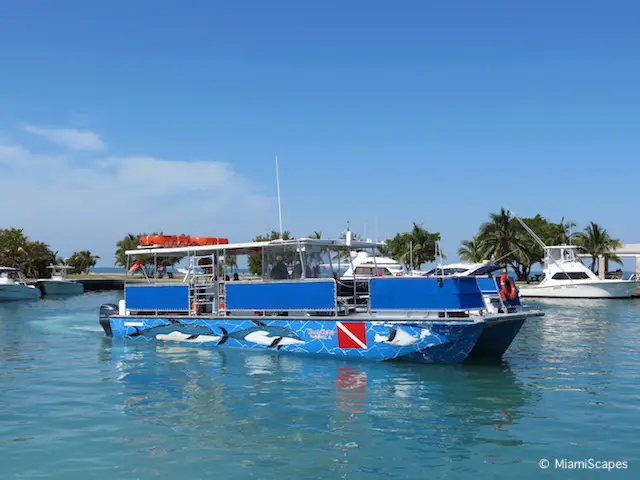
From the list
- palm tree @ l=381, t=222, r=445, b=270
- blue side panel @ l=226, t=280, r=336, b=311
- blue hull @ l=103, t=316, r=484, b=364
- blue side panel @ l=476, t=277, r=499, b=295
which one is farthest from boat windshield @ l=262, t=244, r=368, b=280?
palm tree @ l=381, t=222, r=445, b=270

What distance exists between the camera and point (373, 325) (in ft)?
50.3

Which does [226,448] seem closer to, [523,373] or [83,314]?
[523,373]

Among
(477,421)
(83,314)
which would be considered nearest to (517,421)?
(477,421)

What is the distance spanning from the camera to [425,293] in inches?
587

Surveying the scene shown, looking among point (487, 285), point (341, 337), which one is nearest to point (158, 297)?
point (341, 337)

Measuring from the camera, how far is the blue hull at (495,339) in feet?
50.8

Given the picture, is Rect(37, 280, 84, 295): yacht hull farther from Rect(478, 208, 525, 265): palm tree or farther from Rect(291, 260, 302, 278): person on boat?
Rect(291, 260, 302, 278): person on boat

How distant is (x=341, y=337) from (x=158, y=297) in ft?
22.9

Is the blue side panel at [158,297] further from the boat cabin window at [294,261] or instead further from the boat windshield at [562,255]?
the boat windshield at [562,255]

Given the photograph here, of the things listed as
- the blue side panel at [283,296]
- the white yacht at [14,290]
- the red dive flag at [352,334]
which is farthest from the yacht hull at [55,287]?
the red dive flag at [352,334]

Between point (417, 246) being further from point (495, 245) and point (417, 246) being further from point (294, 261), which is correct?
point (294, 261)

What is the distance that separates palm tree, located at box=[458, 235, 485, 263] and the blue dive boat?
143 ft

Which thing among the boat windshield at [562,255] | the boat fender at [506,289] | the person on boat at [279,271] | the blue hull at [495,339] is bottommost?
the blue hull at [495,339]

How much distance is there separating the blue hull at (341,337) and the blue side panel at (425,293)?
460 millimetres
